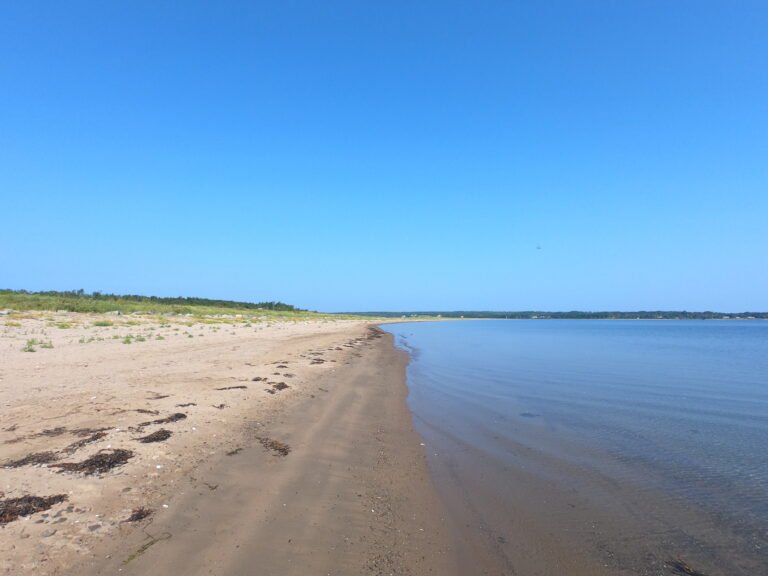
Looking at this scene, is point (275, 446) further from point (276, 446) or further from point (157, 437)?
point (157, 437)

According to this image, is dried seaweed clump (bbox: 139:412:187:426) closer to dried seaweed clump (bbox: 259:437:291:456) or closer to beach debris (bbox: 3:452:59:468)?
beach debris (bbox: 3:452:59:468)

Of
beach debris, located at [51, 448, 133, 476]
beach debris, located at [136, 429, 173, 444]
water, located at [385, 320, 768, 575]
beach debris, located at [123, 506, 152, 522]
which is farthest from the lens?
beach debris, located at [136, 429, 173, 444]

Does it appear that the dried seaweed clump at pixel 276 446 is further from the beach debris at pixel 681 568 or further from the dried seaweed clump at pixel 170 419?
the beach debris at pixel 681 568

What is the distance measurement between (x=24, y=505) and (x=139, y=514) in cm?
114

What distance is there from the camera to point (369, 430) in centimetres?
909

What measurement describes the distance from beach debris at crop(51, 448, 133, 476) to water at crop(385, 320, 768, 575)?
4.53m

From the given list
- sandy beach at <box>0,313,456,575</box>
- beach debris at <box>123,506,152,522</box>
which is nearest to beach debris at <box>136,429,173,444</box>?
sandy beach at <box>0,313,456,575</box>

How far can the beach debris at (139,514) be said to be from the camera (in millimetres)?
4504

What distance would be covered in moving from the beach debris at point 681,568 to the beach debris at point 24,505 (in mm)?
6513

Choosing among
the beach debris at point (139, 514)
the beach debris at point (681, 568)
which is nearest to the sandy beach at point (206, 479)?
the beach debris at point (139, 514)

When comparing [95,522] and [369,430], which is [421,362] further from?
[95,522]

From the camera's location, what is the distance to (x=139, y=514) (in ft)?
15.1

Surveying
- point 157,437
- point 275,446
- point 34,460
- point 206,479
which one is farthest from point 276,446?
point 34,460

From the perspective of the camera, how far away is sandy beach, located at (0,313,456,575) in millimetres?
4062
